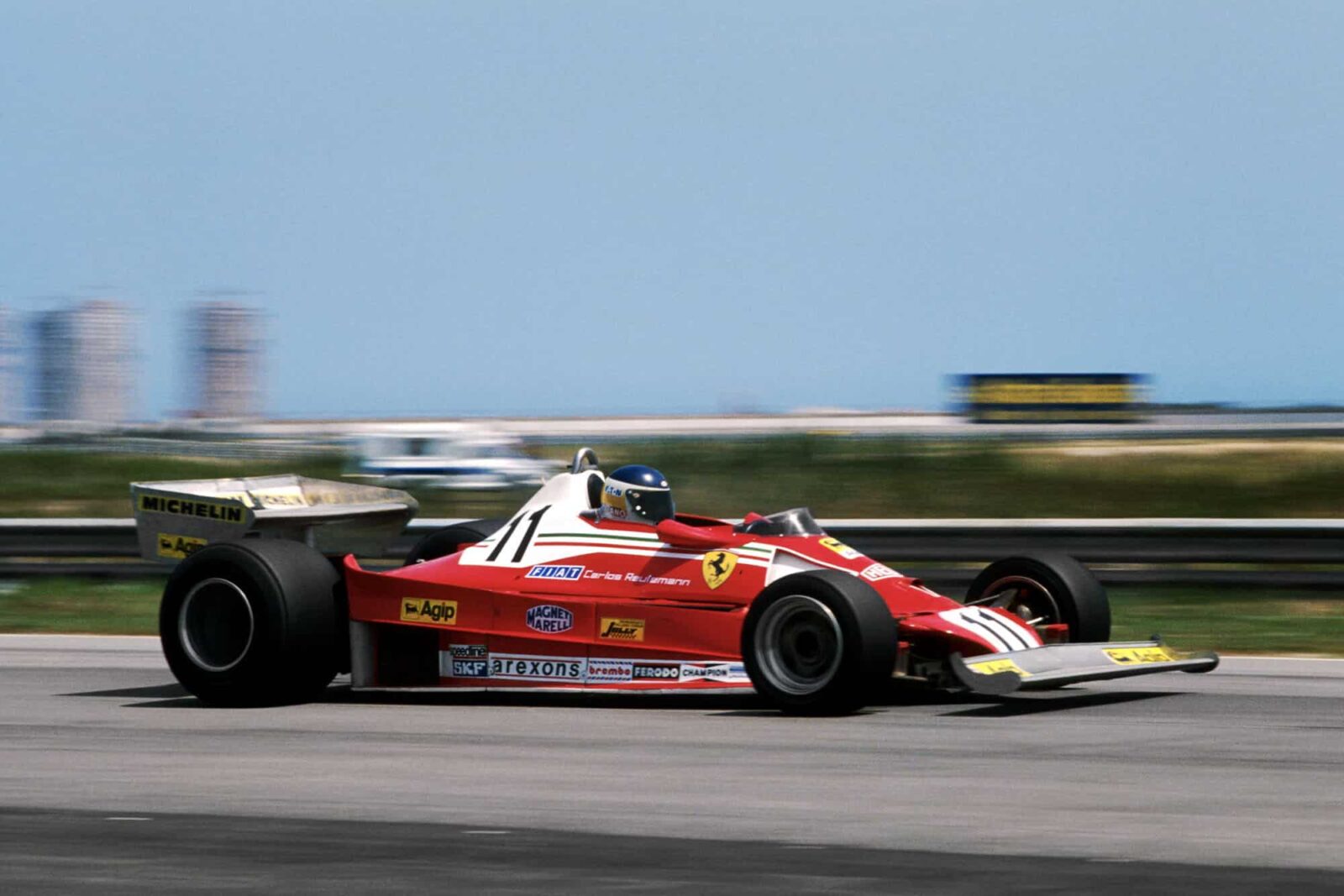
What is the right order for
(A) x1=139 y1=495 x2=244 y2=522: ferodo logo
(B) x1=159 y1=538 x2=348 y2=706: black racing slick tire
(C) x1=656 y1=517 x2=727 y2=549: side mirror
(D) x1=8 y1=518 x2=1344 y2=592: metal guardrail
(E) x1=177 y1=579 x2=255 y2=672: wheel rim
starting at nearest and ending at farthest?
(C) x1=656 y1=517 x2=727 y2=549: side mirror
(B) x1=159 y1=538 x2=348 y2=706: black racing slick tire
(E) x1=177 y1=579 x2=255 y2=672: wheel rim
(A) x1=139 y1=495 x2=244 y2=522: ferodo logo
(D) x1=8 y1=518 x2=1344 y2=592: metal guardrail

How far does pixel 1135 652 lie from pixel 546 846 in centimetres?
468

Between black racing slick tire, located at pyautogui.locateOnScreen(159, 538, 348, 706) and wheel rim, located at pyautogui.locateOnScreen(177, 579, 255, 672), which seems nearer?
black racing slick tire, located at pyautogui.locateOnScreen(159, 538, 348, 706)

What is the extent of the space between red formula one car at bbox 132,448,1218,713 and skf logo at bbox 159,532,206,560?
0.44 metres

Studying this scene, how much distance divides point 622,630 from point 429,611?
3.80 ft

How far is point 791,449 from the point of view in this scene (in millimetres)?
28797

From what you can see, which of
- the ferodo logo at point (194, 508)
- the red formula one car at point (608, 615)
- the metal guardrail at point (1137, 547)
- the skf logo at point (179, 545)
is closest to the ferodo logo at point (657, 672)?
the red formula one car at point (608, 615)

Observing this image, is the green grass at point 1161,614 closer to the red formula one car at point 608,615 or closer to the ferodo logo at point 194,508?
the red formula one car at point 608,615

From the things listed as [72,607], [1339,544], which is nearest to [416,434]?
[72,607]

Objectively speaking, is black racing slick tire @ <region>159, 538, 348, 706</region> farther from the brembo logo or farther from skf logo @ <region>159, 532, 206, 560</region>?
the brembo logo

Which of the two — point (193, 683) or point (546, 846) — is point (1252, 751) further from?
point (193, 683)

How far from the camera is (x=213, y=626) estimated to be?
35.5 feet

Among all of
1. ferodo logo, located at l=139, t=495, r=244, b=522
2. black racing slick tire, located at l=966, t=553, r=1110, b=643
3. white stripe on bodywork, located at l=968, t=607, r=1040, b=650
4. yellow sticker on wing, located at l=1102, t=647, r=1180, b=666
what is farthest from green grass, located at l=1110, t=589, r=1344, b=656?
ferodo logo, located at l=139, t=495, r=244, b=522

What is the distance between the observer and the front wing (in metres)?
9.28

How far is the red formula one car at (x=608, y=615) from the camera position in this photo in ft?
31.8
